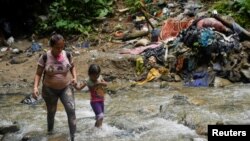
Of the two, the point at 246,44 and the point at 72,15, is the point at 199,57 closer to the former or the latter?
the point at 246,44

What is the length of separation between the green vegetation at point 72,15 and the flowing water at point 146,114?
14.8 ft

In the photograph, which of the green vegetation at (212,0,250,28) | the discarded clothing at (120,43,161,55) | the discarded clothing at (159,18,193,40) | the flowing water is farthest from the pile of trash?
the green vegetation at (212,0,250,28)

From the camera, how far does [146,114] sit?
24.3ft

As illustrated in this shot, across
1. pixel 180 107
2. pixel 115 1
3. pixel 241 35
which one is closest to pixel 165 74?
pixel 241 35

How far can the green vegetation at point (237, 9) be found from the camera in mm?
11547

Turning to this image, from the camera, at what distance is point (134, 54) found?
11.1 meters

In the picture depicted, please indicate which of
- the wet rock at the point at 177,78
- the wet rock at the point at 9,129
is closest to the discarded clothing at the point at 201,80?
the wet rock at the point at 177,78

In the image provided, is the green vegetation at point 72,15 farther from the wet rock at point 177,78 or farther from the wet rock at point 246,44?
the wet rock at point 246,44

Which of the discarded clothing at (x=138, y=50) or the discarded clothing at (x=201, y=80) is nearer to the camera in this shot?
the discarded clothing at (x=201, y=80)

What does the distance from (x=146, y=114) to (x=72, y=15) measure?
7290 mm

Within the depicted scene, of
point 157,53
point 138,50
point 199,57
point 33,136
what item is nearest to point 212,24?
point 199,57

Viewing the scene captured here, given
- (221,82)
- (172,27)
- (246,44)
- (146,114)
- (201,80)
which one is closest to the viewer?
(146,114)

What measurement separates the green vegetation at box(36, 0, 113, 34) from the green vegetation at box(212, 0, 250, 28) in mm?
3676

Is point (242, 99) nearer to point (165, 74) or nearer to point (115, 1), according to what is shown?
point (165, 74)
